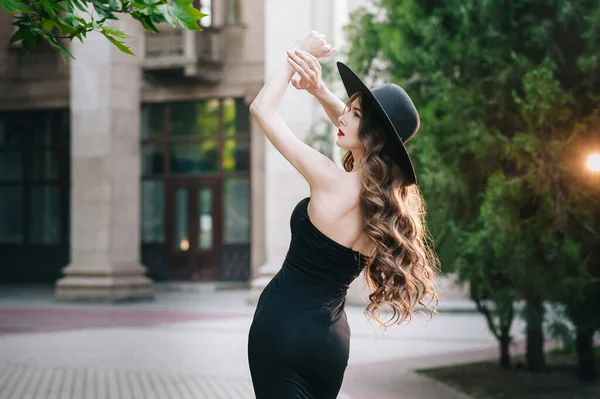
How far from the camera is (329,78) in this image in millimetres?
12789

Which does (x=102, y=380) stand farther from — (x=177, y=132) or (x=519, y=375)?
(x=177, y=132)

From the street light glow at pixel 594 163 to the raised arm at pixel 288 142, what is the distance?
14.8ft

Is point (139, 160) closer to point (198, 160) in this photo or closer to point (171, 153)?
point (198, 160)

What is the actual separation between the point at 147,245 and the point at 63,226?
2.89m

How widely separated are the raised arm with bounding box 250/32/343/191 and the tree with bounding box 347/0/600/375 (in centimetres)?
443

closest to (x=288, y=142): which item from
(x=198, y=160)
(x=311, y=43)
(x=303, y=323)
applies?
(x=311, y=43)

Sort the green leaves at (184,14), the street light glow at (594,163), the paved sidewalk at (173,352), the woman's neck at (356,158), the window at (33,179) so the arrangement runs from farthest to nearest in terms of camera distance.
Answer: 1. the window at (33,179)
2. the paved sidewalk at (173,352)
3. the street light glow at (594,163)
4. the green leaves at (184,14)
5. the woman's neck at (356,158)

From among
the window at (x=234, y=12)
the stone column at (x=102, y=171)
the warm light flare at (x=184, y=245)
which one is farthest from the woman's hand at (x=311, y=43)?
the warm light flare at (x=184, y=245)

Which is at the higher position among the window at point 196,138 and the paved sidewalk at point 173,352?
the window at point 196,138

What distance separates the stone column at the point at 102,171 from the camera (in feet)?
63.9

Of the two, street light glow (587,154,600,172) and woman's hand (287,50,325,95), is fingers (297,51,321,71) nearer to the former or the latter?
woman's hand (287,50,325,95)

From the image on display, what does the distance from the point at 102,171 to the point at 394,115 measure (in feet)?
55.7

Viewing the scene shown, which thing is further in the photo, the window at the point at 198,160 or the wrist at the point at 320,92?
the window at the point at 198,160

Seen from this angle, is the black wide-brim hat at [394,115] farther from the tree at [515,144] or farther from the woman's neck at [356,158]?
the tree at [515,144]
